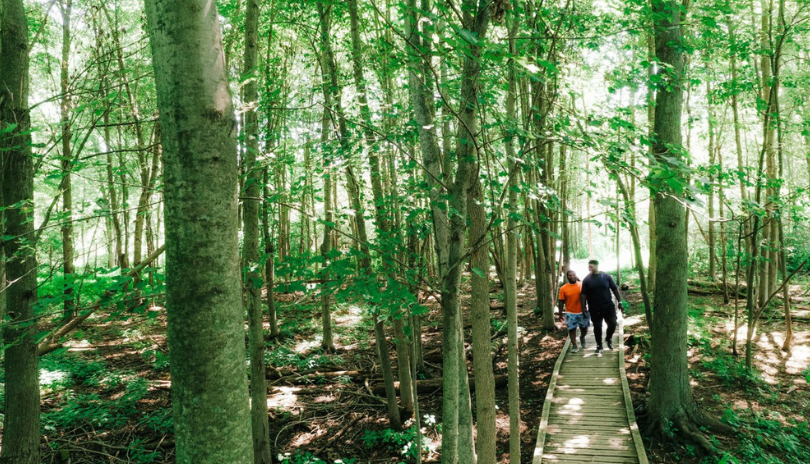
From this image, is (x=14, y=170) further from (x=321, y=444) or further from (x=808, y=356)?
(x=808, y=356)

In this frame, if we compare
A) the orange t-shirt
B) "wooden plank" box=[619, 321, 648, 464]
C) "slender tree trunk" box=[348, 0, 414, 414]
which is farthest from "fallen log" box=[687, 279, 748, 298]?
"slender tree trunk" box=[348, 0, 414, 414]

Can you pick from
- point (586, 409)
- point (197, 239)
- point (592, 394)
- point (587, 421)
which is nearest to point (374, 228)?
point (197, 239)

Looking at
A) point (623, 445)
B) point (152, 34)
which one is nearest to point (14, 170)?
point (152, 34)

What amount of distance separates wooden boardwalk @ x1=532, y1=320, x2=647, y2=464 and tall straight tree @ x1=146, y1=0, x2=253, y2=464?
6.16 metres

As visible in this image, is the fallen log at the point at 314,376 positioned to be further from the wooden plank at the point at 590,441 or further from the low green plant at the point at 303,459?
the wooden plank at the point at 590,441

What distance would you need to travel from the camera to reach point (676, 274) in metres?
6.77

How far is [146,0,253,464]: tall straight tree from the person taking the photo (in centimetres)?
119

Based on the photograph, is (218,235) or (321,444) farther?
(321,444)

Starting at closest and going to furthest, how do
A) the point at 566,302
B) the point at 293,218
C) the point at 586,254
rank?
the point at 566,302 < the point at 293,218 < the point at 586,254

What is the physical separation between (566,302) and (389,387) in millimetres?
4421

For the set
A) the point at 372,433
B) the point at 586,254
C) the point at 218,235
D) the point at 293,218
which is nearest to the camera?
the point at 218,235

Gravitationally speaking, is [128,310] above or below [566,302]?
above

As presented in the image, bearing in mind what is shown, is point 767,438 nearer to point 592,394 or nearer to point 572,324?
point 592,394

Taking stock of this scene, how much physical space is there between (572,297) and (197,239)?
9107 millimetres
